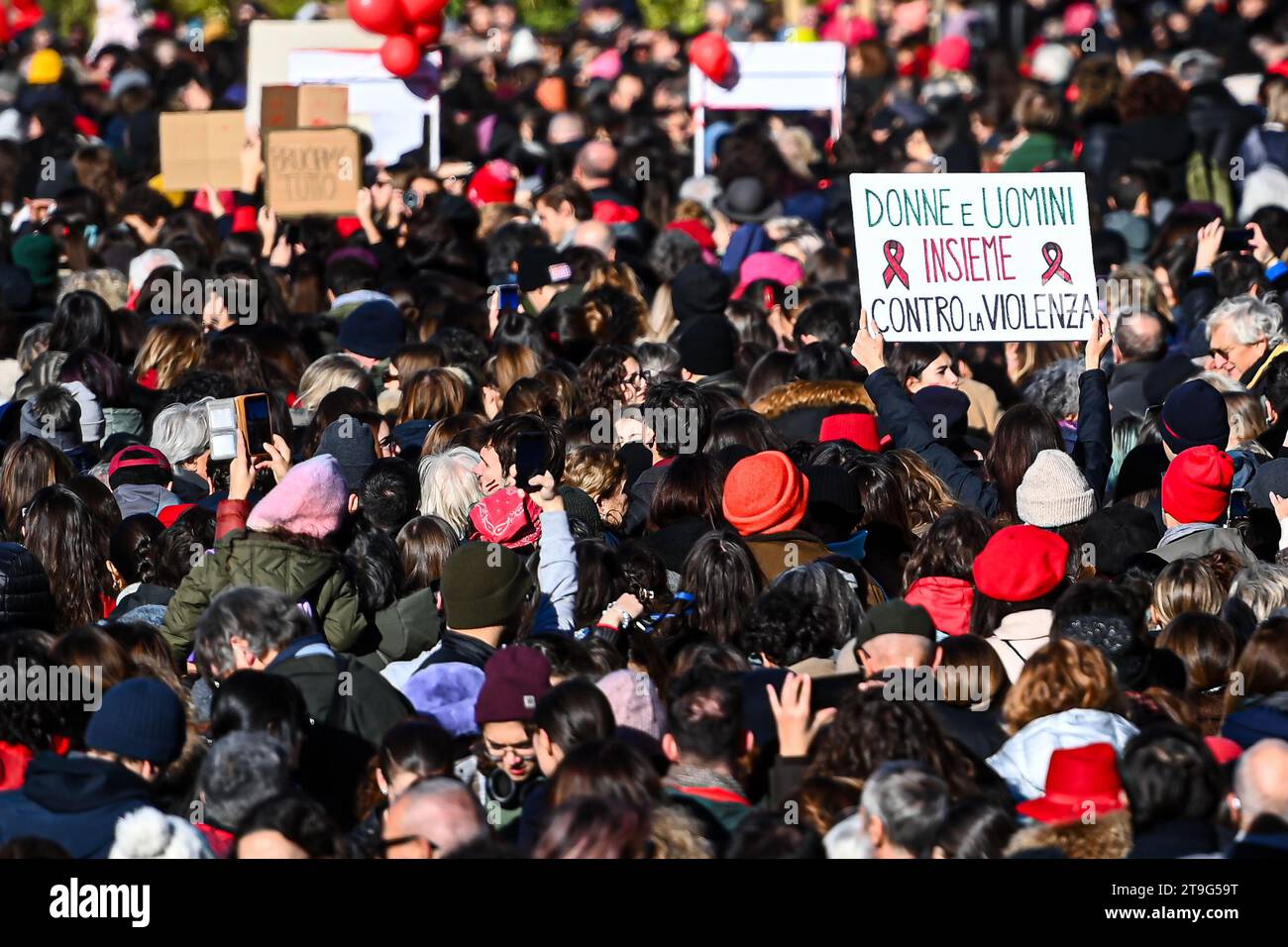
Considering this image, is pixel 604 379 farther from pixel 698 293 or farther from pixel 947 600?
pixel 947 600

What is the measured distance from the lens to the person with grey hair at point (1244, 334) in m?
8.95

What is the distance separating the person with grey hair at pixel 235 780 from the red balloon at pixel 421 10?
10.1 meters

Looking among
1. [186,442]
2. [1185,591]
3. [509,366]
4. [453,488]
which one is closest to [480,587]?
[453,488]

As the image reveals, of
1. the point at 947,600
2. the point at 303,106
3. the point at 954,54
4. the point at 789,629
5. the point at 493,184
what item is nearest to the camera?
the point at 789,629

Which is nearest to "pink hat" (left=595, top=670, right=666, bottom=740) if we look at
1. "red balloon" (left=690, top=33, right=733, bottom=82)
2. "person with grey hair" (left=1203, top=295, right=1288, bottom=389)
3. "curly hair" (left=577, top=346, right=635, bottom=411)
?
"curly hair" (left=577, top=346, right=635, bottom=411)

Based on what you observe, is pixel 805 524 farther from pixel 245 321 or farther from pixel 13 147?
pixel 13 147

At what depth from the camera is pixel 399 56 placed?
14.3m

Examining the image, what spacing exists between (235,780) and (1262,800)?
7.78 feet

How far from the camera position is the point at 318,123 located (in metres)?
13.2

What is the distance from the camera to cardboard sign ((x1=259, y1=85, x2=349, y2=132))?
1302 centimetres

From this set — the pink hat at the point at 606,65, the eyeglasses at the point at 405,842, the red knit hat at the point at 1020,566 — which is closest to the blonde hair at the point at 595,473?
the red knit hat at the point at 1020,566

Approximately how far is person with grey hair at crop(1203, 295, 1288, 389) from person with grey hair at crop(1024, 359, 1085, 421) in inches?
23.7
